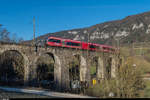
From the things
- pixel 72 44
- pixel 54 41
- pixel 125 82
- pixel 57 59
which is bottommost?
pixel 125 82

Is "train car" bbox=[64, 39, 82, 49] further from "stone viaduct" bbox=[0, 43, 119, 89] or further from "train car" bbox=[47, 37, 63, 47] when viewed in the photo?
"train car" bbox=[47, 37, 63, 47]

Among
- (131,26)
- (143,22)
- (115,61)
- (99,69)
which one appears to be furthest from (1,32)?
(143,22)

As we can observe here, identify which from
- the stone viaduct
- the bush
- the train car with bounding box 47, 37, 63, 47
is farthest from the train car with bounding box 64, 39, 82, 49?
the bush

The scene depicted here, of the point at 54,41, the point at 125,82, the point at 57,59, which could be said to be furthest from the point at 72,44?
the point at 125,82

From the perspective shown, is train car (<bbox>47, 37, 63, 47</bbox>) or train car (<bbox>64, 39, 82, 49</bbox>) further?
train car (<bbox>64, 39, 82, 49</bbox>)

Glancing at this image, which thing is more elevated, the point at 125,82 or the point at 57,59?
the point at 57,59

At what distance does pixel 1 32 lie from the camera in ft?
104

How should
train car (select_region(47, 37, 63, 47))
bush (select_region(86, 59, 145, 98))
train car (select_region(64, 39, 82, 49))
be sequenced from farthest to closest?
1. train car (select_region(64, 39, 82, 49))
2. train car (select_region(47, 37, 63, 47))
3. bush (select_region(86, 59, 145, 98))

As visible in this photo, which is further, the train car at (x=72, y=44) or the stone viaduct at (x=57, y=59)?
the train car at (x=72, y=44)

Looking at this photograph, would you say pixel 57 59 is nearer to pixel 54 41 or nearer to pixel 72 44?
pixel 54 41

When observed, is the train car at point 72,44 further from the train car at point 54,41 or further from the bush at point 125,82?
the bush at point 125,82

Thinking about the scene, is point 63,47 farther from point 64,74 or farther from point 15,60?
point 15,60

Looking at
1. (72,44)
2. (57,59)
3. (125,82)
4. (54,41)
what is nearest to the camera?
(125,82)

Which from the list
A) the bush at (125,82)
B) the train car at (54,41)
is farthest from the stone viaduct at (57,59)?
the bush at (125,82)
